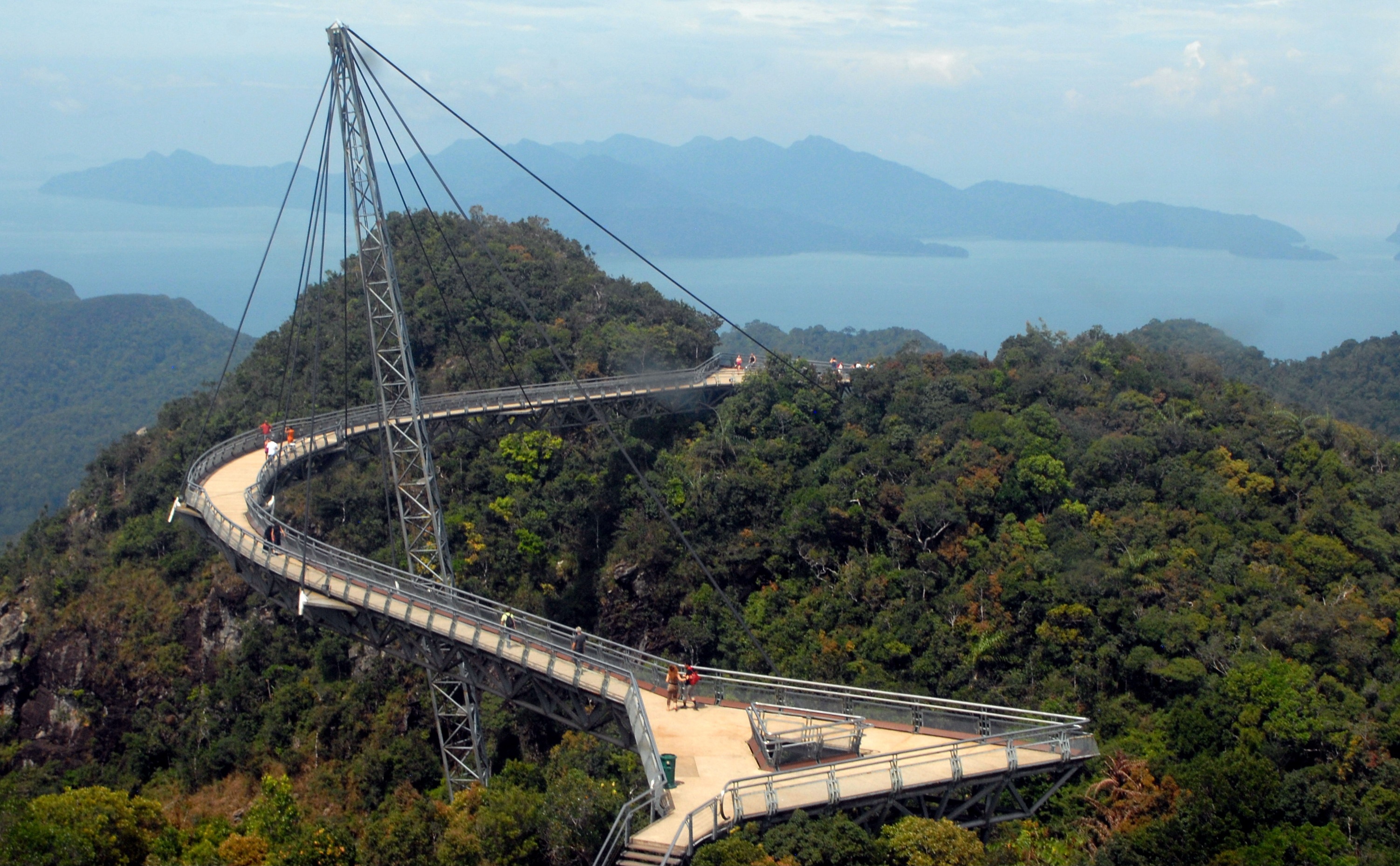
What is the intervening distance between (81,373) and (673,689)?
152 meters

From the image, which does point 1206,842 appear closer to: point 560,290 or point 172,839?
point 172,839

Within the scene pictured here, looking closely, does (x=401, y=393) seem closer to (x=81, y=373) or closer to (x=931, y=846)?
(x=931, y=846)

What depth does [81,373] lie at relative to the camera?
484 feet

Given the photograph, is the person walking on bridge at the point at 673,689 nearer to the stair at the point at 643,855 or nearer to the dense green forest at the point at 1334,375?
the stair at the point at 643,855

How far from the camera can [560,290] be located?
54219 mm

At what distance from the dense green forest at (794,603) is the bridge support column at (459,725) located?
1207 mm

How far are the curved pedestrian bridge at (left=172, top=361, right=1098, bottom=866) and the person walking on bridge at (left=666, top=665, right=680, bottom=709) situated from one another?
0.18 meters

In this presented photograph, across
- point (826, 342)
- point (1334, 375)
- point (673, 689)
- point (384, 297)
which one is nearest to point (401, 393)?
point (384, 297)

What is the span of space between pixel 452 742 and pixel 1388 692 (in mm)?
24418

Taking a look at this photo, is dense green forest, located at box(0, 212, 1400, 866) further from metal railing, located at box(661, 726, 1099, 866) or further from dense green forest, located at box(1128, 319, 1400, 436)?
dense green forest, located at box(1128, 319, 1400, 436)

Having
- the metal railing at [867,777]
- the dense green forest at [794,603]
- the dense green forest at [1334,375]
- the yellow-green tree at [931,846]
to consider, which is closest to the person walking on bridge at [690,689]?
the dense green forest at [794,603]

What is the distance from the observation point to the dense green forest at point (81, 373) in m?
119

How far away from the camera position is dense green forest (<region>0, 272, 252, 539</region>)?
4702 inches

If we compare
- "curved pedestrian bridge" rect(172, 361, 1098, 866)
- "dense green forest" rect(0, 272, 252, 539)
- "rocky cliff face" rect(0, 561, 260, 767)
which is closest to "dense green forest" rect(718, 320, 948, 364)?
"dense green forest" rect(0, 272, 252, 539)
